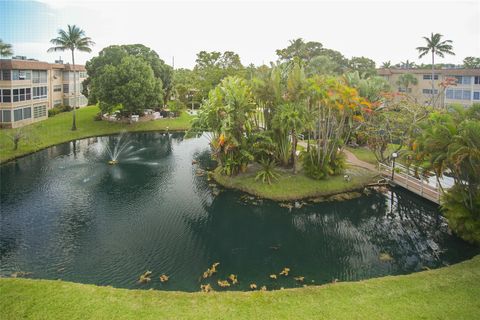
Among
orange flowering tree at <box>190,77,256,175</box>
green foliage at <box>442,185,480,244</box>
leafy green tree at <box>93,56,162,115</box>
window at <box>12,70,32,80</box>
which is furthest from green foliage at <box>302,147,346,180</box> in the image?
window at <box>12,70,32,80</box>

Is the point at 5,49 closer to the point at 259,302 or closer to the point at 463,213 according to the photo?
the point at 259,302

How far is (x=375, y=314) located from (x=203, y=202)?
55.5ft

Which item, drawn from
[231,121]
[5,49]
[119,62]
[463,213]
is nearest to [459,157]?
[463,213]

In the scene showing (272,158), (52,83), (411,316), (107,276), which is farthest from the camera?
(52,83)

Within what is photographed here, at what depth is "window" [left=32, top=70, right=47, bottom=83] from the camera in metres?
56.9

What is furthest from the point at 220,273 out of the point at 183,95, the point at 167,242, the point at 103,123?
the point at 183,95

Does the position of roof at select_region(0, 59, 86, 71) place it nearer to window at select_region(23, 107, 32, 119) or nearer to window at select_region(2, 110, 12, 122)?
window at select_region(2, 110, 12, 122)

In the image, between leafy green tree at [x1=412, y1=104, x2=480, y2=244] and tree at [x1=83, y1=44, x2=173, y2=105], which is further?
tree at [x1=83, y1=44, x2=173, y2=105]

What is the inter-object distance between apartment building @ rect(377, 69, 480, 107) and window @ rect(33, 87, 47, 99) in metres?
59.4

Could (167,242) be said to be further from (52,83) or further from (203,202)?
(52,83)

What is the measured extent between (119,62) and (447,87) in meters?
52.6

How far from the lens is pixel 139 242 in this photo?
2170 cm

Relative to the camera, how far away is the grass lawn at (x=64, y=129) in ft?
137

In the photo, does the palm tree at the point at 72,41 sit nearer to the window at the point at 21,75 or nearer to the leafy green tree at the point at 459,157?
the window at the point at 21,75
